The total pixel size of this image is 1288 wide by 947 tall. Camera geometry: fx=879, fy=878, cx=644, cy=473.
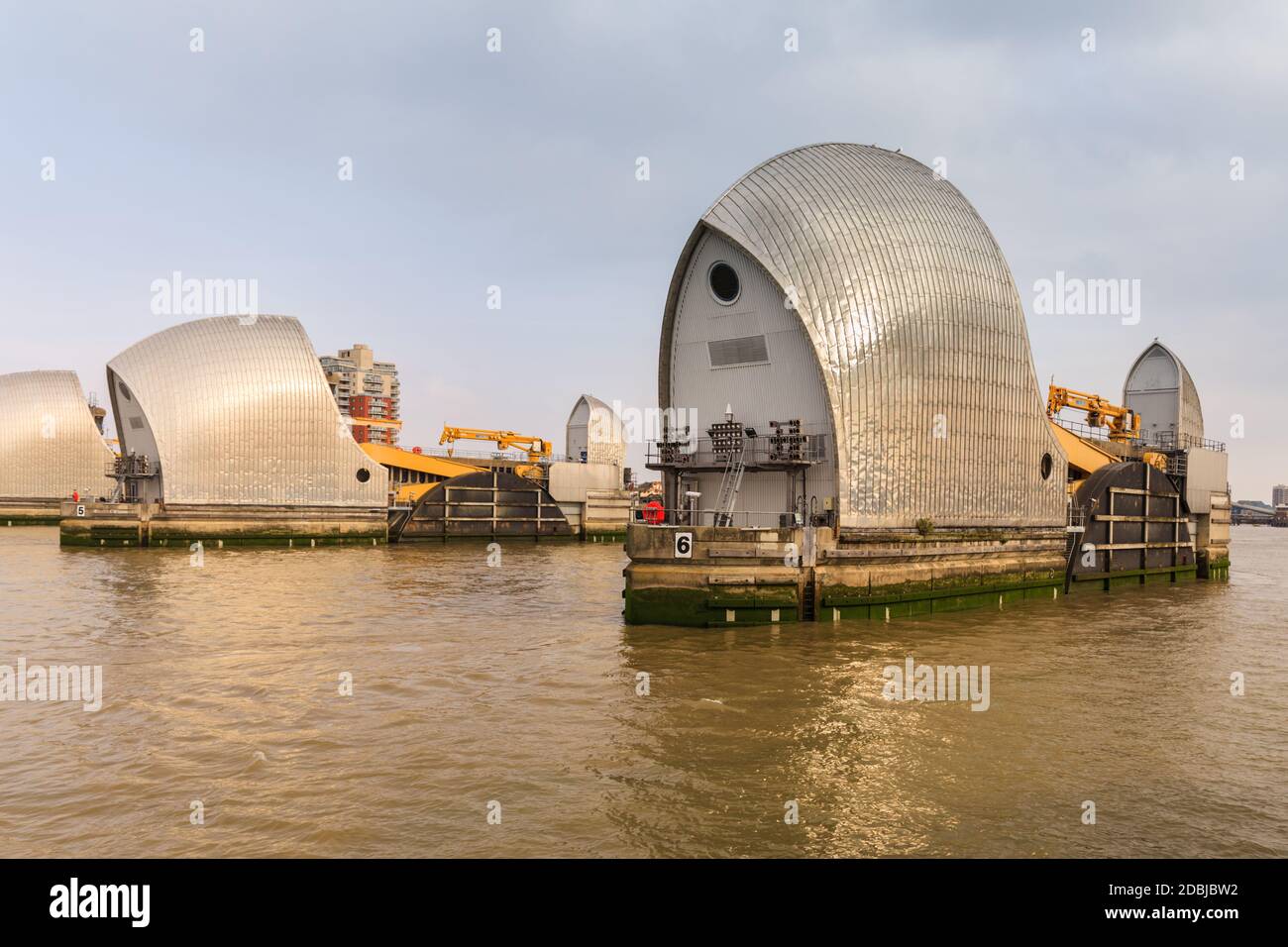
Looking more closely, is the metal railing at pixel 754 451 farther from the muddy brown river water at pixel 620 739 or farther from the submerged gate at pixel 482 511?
the submerged gate at pixel 482 511

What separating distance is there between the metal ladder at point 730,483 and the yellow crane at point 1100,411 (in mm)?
33544

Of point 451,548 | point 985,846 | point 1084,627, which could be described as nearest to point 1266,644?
point 1084,627

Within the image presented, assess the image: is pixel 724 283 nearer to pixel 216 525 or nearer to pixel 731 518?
pixel 731 518

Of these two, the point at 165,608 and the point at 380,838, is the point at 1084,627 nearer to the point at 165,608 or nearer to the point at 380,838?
the point at 380,838

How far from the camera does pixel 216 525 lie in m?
59.4

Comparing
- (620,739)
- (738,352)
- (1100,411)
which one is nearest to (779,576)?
(738,352)

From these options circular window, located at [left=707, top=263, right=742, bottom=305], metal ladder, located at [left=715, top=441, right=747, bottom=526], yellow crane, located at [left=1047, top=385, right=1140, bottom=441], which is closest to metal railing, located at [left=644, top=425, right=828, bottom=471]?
metal ladder, located at [left=715, top=441, right=747, bottom=526]

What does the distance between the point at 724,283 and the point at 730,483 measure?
7.42 meters

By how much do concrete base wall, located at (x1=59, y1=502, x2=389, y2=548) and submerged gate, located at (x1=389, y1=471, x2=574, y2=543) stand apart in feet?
8.36

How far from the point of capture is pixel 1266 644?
26.6m

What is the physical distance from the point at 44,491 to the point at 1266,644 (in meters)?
90.8

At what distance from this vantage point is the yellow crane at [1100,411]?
188 ft

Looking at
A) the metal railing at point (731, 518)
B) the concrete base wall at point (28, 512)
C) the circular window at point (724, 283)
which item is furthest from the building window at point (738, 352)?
the concrete base wall at point (28, 512)

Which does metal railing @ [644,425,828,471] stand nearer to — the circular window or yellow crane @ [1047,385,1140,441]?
the circular window
